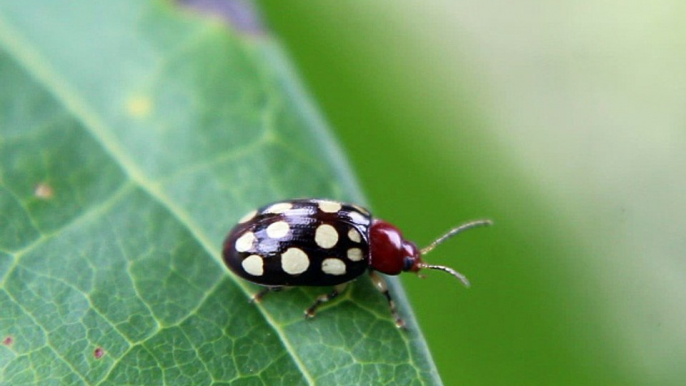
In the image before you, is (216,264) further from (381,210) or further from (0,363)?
(381,210)

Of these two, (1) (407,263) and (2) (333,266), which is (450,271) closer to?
(1) (407,263)

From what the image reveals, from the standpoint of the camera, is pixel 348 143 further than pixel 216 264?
Yes

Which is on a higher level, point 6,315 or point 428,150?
point 6,315

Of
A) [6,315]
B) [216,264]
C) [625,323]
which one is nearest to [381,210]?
[216,264]

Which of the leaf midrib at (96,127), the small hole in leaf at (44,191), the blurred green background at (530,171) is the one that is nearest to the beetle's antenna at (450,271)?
the blurred green background at (530,171)

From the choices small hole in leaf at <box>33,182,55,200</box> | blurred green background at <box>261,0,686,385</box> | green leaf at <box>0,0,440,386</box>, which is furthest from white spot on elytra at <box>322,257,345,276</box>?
small hole in leaf at <box>33,182,55,200</box>

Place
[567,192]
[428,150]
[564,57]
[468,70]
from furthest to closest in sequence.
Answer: [564,57]
[468,70]
[567,192]
[428,150]

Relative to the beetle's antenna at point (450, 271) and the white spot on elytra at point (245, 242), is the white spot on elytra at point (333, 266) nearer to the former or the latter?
the white spot on elytra at point (245, 242)
